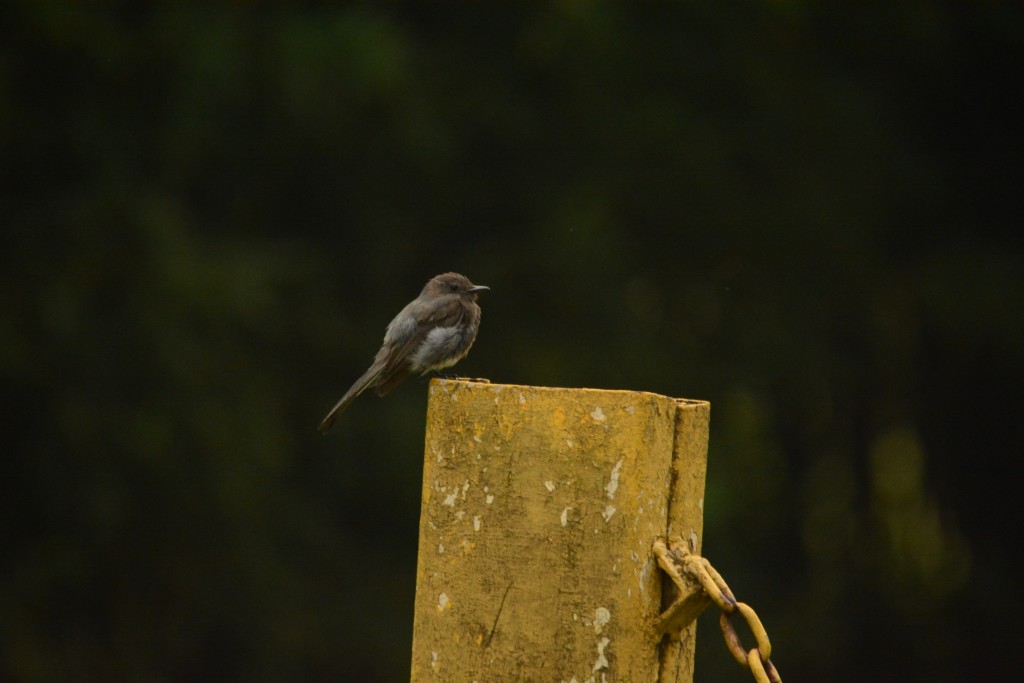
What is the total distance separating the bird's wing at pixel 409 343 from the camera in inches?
177

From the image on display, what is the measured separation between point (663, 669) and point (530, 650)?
0.70ft

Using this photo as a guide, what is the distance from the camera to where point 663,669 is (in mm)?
1962

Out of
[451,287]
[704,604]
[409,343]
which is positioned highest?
[451,287]

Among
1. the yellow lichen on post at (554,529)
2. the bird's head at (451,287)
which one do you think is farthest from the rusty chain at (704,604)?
the bird's head at (451,287)

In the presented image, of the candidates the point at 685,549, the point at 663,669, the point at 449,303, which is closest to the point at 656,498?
the point at 685,549

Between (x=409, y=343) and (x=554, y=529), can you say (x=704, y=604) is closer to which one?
(x=554, y=529)

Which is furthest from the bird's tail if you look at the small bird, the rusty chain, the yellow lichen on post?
the rusty chain

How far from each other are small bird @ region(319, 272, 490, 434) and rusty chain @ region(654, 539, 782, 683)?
2.51m

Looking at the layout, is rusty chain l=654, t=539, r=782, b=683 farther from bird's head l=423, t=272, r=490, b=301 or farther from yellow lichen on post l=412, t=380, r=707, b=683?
bird's head l=423, t=272, r=490, b=301

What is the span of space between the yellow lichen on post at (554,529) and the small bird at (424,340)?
238 cm

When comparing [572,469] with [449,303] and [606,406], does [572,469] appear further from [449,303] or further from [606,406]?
[449,303]

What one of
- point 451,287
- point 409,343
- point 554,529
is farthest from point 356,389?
point 554,529

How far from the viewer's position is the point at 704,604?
1902 millimetres

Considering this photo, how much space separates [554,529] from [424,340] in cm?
263
